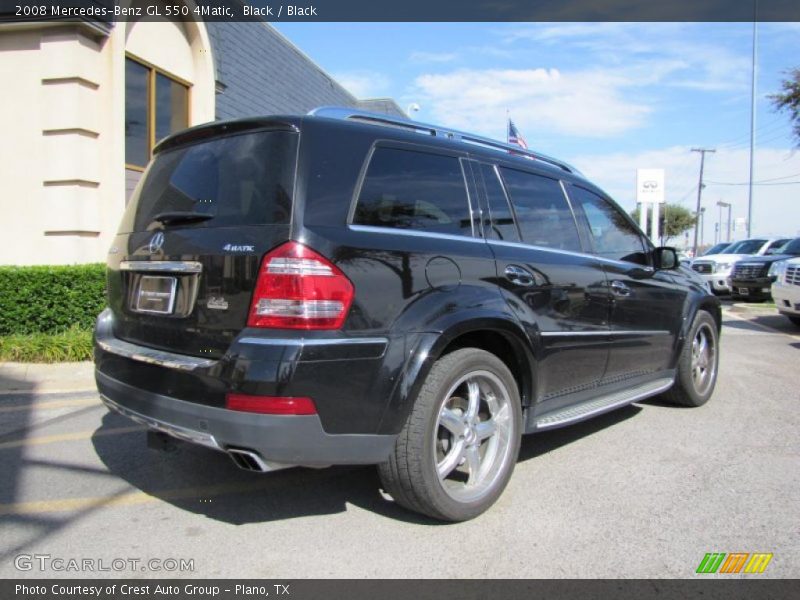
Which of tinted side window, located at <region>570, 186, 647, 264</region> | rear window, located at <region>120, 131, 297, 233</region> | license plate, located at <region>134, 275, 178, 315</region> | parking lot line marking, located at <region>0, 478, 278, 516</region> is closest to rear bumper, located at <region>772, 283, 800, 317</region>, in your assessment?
tinted side window, located at <region>570, 186, 647, 264</region>

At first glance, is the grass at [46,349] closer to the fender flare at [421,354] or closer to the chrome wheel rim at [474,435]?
the chrome wheel rim at [474,435]

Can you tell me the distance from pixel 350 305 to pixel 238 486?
1.64m

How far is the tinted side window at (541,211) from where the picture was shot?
3.92 meters

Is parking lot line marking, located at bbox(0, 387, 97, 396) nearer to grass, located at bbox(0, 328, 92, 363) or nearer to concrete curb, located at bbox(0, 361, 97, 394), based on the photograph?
concrete curb, located at bbox(0, 361, 97, 394)

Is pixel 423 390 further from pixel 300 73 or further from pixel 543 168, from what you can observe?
pixel 300 73

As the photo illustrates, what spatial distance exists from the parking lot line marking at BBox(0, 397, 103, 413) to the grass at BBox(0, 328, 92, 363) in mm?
1355

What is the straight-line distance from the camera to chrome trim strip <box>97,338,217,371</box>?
284cm

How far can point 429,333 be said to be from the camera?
2967mm

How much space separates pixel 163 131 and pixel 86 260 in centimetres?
311

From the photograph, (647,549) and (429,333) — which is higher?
(429,333)

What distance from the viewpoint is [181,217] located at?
3.13m

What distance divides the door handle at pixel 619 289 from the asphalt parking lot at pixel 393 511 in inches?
42.8
